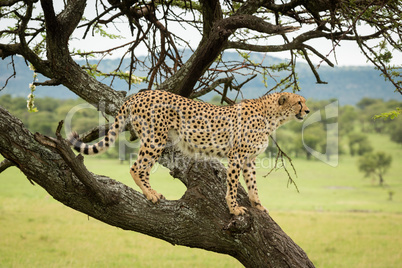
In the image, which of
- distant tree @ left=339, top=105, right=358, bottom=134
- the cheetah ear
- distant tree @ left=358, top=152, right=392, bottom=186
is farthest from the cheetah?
distant tree @ left=339, top=105, right=358, bottom=134

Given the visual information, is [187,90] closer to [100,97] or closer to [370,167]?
[100,97]

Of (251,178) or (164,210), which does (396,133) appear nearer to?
(251,178)

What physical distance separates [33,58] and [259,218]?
3058mm

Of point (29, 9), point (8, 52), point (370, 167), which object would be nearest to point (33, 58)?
point (8, 52)

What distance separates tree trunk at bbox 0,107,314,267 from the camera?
3879mm

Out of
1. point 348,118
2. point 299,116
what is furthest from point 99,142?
point 348,118

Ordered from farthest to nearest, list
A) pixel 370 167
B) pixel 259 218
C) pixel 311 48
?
1. pixel 370 167
2. pixel 311 48
3. pixel 259 218

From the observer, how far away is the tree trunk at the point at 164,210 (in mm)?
3879

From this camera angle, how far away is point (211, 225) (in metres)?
4.14

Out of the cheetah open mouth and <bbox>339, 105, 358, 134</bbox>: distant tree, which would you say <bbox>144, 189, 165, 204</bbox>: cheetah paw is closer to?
the cheetah open mouth

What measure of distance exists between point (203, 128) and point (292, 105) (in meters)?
0.89

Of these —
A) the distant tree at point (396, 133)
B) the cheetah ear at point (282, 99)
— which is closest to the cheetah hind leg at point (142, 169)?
the cheetah ear at point (282, 99)

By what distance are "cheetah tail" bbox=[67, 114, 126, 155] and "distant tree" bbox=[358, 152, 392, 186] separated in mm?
29017

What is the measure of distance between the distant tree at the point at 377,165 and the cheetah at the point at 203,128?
2831cm
